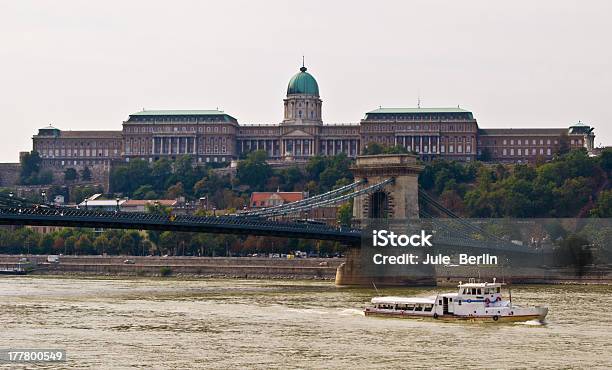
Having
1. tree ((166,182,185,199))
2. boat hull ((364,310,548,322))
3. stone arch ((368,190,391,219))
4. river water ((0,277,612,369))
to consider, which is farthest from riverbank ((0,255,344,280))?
tree ((166,182,185,199))

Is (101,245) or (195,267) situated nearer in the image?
(195,267)

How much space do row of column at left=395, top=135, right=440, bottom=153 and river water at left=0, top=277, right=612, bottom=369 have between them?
301 feet

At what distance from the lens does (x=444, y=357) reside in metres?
41.2

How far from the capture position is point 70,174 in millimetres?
160500

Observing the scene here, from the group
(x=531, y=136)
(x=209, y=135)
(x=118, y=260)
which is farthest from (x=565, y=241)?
(x=209, y=135)

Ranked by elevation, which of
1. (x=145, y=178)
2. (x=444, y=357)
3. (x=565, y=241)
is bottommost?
(x=444, y=357)

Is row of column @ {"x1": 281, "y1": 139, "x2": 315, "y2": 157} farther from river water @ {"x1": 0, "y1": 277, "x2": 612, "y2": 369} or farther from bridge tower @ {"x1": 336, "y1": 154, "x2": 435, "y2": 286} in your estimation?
river water @ {"x1": 0, "y1": 277, "x2": 612, "y2": 369}

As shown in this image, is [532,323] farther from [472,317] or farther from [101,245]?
[101,245]

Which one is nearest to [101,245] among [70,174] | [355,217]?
[355,217]

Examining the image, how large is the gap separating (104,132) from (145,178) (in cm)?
1816

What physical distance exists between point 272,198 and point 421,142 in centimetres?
3273

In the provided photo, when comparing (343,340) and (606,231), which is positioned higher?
(606,231)

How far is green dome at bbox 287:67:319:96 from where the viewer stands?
532 ft

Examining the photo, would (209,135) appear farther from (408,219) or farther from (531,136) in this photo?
(408,219)
